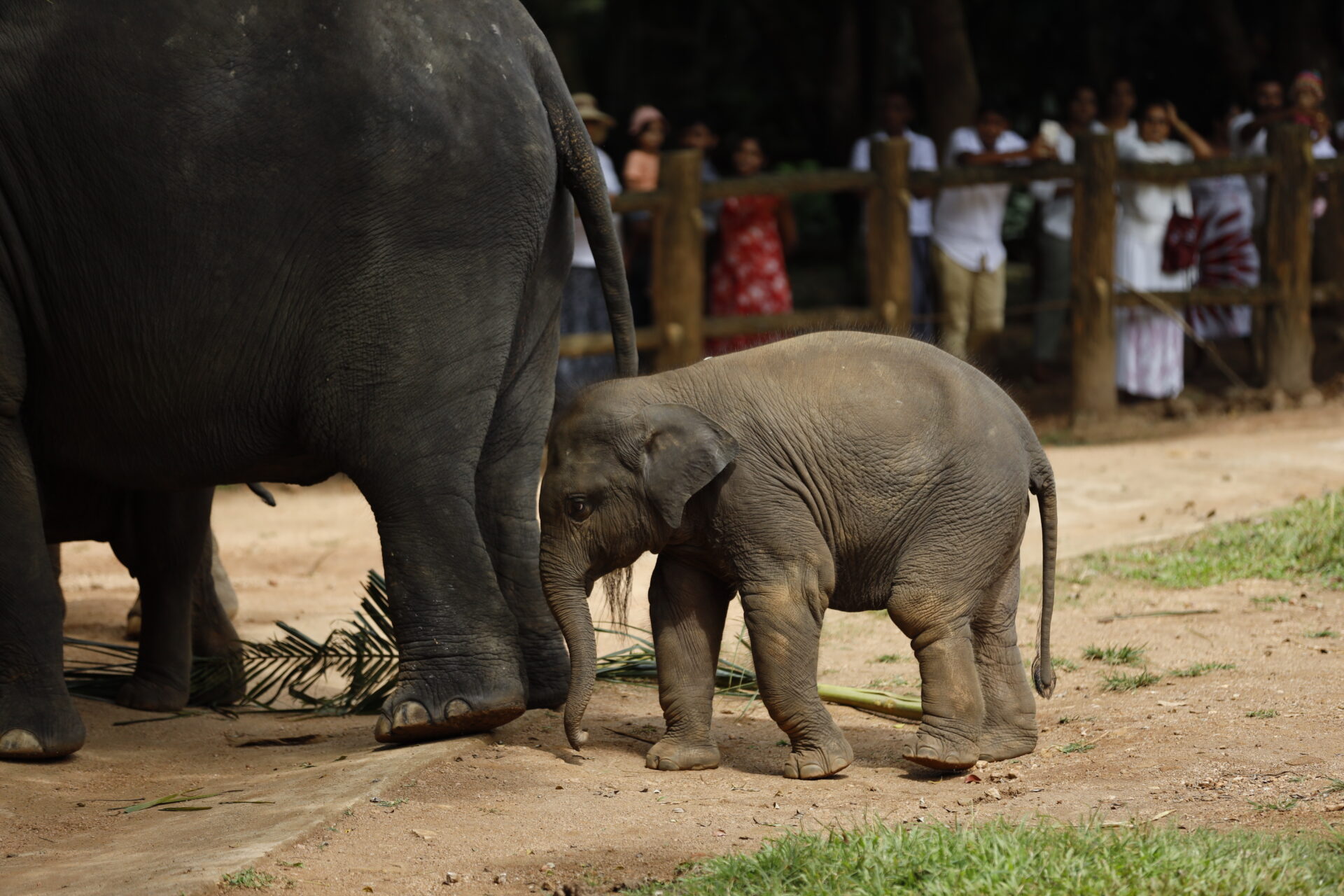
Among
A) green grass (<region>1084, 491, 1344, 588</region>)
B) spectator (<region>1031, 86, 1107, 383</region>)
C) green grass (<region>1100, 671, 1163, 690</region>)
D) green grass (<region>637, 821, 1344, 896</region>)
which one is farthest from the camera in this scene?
spectator (<region>1031, 86, 1107, 383</region>)

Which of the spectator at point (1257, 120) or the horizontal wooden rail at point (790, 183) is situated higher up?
the spectator at point (1257, 120)

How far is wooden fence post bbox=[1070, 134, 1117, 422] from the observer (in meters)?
11.7

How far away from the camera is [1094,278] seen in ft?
39.0

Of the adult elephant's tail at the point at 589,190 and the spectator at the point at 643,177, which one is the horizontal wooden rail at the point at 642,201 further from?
the adult elephant's tail at the point at 589,190

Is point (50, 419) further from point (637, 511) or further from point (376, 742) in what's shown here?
point (637, 511)

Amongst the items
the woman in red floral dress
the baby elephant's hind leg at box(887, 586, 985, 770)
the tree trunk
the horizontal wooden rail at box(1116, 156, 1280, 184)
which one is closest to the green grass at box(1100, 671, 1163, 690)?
the baby elephant's hind leg at box(887, 586, 985, 770)

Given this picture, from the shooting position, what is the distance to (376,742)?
4.79 metres

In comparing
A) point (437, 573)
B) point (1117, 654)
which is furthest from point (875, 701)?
point (437, 573)

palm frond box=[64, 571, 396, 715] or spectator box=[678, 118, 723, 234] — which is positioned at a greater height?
spectator box=[678, 118, 723, 234]

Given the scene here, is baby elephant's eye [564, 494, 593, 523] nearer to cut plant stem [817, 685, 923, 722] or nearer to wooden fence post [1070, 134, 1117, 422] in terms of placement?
cut plant stem [817, 685, 923, 722]

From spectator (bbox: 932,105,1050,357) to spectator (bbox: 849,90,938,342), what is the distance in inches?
7.5

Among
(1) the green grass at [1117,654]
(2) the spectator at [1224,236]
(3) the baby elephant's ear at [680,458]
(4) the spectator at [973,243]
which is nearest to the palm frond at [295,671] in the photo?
(3) the baby elephant's ear at [680,458]

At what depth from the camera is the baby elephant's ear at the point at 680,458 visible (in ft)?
13.9

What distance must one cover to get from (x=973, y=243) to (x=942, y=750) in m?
8.27
